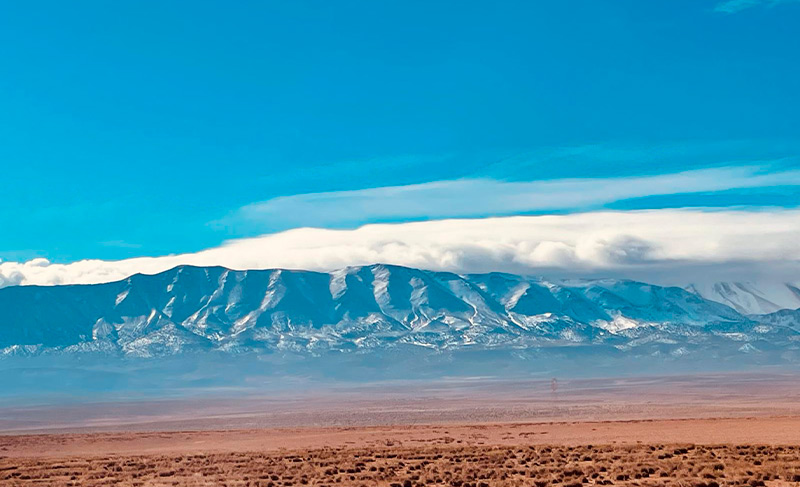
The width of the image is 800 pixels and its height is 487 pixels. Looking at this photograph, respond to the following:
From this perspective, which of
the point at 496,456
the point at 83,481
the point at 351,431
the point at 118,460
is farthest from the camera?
the point at 351,431

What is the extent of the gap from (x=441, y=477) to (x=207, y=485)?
1077cm

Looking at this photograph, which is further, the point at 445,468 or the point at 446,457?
the point at 446,457

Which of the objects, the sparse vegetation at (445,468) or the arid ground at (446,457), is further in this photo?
the arid ground at (446,457)

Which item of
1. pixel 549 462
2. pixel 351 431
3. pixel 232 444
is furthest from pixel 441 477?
pixel 351 431

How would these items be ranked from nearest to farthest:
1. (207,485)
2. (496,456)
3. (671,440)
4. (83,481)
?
1. (207,485)
2. (83,481)
3. (496,456)
4. (671,440)

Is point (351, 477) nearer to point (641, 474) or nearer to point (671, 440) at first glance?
point (641, 474)

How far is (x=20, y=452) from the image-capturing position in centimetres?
7612

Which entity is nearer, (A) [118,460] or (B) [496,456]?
(B) [496,456]

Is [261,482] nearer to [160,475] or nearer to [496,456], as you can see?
[160,475]

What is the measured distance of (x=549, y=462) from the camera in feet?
166

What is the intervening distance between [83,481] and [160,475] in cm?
389

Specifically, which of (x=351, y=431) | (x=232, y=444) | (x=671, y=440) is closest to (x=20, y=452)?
(x=232, y=444)

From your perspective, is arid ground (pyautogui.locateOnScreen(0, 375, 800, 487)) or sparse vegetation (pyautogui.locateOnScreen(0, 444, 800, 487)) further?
arid ground (pyautogui.locateOnScreen(0, 375, 800, 487))

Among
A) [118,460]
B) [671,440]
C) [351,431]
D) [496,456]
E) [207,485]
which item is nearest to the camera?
[207,485]
